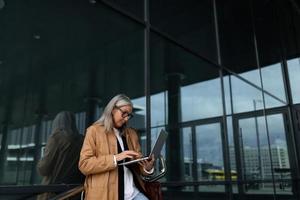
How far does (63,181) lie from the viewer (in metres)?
2.02

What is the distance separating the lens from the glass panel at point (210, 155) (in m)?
3.79

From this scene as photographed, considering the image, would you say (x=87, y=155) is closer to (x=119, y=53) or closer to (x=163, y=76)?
(x=119, y=53)

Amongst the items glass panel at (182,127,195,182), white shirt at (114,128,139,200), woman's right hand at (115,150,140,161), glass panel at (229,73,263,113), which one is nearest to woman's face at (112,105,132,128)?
white shirt at (114,128,139,200)

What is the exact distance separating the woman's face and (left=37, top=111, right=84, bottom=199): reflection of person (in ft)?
1.56

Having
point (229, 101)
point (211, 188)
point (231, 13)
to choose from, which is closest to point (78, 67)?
point (211, 188)

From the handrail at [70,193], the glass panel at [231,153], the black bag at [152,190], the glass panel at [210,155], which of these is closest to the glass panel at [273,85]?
the glass panel at [231,153]

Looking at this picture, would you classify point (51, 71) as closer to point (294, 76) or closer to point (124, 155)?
point (124, 155)

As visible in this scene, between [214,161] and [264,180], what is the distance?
1.61 metres

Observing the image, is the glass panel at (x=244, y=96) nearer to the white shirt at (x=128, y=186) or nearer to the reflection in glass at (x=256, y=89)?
the reflection in glass at (x=256, y=89)

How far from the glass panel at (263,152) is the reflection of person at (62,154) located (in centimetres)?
323

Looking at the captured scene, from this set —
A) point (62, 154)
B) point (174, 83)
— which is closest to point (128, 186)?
point (62, 154)

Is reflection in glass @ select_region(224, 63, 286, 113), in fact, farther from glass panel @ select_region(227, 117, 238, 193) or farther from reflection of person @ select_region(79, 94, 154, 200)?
reflection of person @ select_region(79, 94, 154, 200)

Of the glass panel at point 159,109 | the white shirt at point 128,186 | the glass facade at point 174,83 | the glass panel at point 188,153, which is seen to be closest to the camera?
the white shirt at point 128,186

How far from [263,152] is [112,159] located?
4.51 metres
